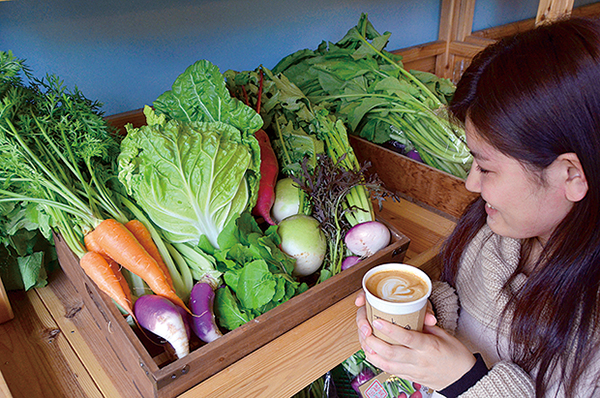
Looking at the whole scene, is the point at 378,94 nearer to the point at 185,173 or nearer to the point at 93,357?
the point at 185,173

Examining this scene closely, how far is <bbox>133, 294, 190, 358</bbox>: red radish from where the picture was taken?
81 centimetres

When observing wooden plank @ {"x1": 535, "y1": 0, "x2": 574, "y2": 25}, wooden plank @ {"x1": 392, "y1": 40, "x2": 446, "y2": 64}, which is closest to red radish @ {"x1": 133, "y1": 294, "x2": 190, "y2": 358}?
wooden plank @ {"x1": 392, "y1": 40, "x2": 446, "y2": 64}

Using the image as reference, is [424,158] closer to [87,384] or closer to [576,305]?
[576,305]

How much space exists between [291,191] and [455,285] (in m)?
0.48

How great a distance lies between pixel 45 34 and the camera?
4.17 feet

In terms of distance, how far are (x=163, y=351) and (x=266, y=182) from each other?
1.61ft

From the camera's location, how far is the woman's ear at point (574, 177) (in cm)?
63

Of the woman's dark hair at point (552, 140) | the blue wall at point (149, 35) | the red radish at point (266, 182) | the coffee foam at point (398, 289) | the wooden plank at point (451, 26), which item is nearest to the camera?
the woman's dark hair at point (552, 140)

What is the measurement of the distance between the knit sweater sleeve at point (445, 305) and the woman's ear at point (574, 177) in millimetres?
403

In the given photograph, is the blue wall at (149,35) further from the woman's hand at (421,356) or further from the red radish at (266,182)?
the woman's hand at (421,356)

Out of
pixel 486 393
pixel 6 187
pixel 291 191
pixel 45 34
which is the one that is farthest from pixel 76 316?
pixel 486 393

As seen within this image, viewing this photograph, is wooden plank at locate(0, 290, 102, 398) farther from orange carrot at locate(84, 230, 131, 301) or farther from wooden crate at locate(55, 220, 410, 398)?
orange carrot at locate(84, 230, 131, 301)

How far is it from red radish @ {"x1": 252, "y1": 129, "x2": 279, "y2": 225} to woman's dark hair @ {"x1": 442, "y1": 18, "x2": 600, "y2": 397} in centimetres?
53

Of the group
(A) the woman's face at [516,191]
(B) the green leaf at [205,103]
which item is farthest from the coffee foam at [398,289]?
(B) the green leaf at [205,103]
